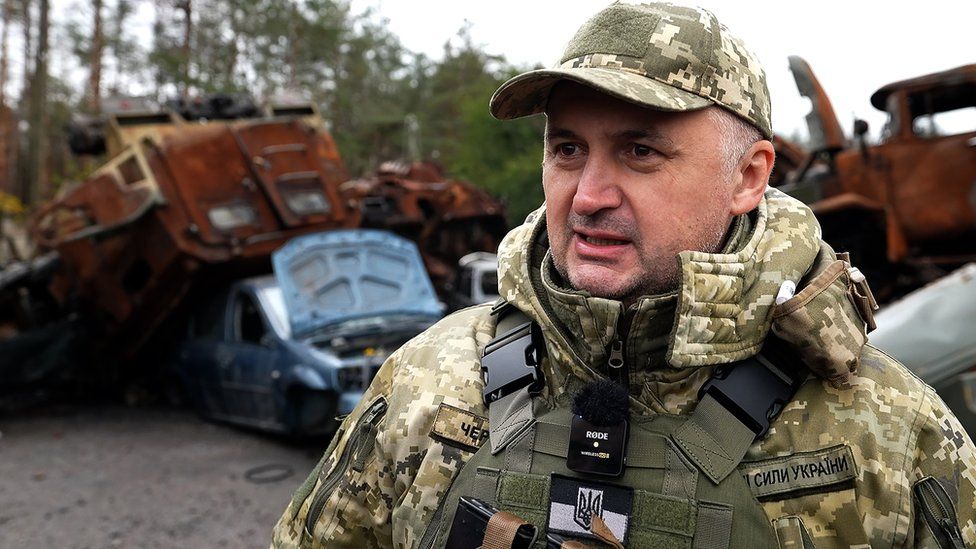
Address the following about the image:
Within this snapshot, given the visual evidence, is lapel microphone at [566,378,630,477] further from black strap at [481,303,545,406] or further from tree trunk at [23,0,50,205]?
tree trunk at [23,0,50,205]

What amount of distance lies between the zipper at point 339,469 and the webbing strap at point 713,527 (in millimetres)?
675

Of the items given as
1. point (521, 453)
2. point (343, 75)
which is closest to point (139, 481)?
point (521, 453)

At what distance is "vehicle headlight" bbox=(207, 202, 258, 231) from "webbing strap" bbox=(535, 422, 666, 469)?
22.7 ft

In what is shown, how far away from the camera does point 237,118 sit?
9453 mm

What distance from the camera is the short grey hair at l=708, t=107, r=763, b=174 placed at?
1.48 meters

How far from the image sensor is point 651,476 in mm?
1397

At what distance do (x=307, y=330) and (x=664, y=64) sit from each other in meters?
5.62

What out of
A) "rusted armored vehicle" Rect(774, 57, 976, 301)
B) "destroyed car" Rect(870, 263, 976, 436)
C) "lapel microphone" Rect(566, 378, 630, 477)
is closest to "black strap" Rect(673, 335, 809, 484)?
"lapel microphone" Rect(566, 378, 630, 477)

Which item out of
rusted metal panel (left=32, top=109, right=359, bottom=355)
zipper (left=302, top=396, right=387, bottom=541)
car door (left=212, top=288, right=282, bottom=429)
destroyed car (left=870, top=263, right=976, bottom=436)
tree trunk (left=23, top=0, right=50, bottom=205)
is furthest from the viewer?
tree trunk (left=23, top=0, right=50, bottom=205)

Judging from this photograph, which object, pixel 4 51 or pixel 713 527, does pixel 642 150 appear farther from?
pixel 4 51

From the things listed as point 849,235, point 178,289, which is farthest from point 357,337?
point 849,235

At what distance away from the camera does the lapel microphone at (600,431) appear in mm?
1411

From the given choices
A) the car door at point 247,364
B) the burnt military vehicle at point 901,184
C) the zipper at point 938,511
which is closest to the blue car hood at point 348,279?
the car door at point 247,364

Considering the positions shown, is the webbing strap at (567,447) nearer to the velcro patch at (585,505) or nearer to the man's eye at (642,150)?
the velcro patch at (585,505)
